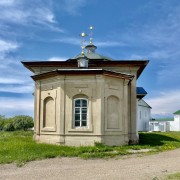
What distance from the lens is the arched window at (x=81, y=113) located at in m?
15.3

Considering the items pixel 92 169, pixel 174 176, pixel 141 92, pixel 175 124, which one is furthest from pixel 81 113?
pixel 175 124

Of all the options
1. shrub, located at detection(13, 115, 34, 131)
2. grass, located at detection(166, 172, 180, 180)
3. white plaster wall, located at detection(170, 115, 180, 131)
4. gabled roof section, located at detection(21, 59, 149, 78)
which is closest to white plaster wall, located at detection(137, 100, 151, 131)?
white plaster wall, located at detection(170, 115, 180, 131)

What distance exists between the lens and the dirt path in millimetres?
7980

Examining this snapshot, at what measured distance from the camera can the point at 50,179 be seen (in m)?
7.68

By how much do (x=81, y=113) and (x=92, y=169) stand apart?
21.0 ft

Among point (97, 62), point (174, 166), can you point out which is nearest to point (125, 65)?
point (97, 62)

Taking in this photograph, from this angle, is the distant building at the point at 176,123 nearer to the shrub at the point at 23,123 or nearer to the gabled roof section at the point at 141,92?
the gabled roof section at the point at 141,92

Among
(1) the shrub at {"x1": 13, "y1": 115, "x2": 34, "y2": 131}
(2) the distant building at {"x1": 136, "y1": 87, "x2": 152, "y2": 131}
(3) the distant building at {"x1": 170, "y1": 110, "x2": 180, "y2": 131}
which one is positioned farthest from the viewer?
(1) the shrub at {"x1": 13, "y1": 115, "x2": 34, "y2": 131}

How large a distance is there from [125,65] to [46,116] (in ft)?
20.7

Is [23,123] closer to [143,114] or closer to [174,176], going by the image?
[143,114]

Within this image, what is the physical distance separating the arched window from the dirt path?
13.8 ft

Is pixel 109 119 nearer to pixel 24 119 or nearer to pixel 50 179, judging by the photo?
pixel 50 179

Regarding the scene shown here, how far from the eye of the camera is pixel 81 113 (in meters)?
15.3

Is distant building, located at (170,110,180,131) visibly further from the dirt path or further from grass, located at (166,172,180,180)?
grass, located at (166,172,180,180)
